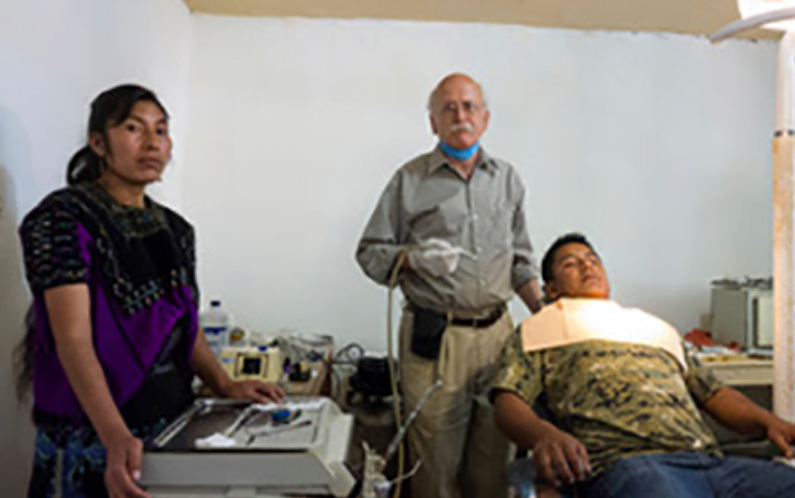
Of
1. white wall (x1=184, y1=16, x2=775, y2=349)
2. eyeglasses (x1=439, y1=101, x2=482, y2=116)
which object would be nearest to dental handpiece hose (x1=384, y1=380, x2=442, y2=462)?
eyeglasses (x1=439, y1=101, x2=482, y2=116)

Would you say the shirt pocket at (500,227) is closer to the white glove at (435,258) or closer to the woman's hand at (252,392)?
the white glove at (435,258)

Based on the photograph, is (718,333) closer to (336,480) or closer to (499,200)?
(499,200)

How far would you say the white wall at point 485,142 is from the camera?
8.59ft

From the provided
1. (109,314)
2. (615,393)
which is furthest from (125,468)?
(615,393)

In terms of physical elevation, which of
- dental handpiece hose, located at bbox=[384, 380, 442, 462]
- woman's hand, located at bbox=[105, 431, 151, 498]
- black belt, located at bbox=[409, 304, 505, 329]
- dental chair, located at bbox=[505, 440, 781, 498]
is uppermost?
Result: black belt, located at bbox=[409, 304, 505, 329]

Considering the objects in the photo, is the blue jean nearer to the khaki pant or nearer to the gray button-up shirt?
the khaki pant

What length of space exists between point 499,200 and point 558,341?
1.62 ft

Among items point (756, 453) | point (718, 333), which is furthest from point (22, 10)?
point (718, 333)

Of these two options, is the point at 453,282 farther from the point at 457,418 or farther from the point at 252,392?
the point at 252,392

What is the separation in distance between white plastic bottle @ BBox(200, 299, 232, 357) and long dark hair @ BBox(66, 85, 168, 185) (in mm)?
1169

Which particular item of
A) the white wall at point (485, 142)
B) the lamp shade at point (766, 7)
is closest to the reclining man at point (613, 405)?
the lamp shade at point (766, 7)

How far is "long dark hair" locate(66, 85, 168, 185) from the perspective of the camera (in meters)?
1.07

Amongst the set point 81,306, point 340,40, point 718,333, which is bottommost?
point 718,333

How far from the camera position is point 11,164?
4.36ft
